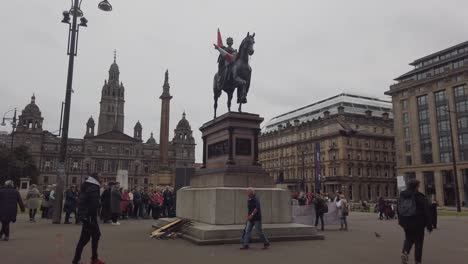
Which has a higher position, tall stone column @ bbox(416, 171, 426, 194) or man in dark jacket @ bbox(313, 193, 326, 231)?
tall stone column @ bbox(416, 171, 426, 194)

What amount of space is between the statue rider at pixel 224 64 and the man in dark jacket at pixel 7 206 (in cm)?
842

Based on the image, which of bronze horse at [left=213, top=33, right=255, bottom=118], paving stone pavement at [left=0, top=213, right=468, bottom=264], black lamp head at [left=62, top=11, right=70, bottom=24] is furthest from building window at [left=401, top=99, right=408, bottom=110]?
black lamp head at [left=62, top=11, right=70, bottom=24]

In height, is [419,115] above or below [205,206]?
above

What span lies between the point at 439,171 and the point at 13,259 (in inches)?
2735

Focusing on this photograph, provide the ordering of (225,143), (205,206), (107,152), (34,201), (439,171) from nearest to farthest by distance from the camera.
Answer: (205,206)
(225,143)
(34,201)
(439,171)
(107,152)

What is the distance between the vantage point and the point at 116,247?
11211 millimetres

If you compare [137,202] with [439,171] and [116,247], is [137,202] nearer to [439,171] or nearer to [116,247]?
[116,247]

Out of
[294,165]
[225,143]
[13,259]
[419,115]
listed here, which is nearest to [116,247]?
[13,259]

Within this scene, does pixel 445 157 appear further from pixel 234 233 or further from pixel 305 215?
pixel 234 233

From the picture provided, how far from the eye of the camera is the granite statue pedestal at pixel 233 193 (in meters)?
12.5

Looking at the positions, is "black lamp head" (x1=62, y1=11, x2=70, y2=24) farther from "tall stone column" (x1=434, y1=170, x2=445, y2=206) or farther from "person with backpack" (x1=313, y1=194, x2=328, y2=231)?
"tall stone column" (x1=434, y1=170, x2=445, y2=206)

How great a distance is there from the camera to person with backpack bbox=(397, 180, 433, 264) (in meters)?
8.15

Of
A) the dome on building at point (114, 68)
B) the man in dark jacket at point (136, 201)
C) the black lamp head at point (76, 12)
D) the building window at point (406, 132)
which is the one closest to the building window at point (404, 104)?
the building window at point (406, 132)

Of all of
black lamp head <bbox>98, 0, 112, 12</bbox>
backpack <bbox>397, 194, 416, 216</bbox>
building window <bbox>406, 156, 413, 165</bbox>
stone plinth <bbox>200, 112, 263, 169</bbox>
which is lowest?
backpack <bbox>397, 194, 416, 216</bbox>
